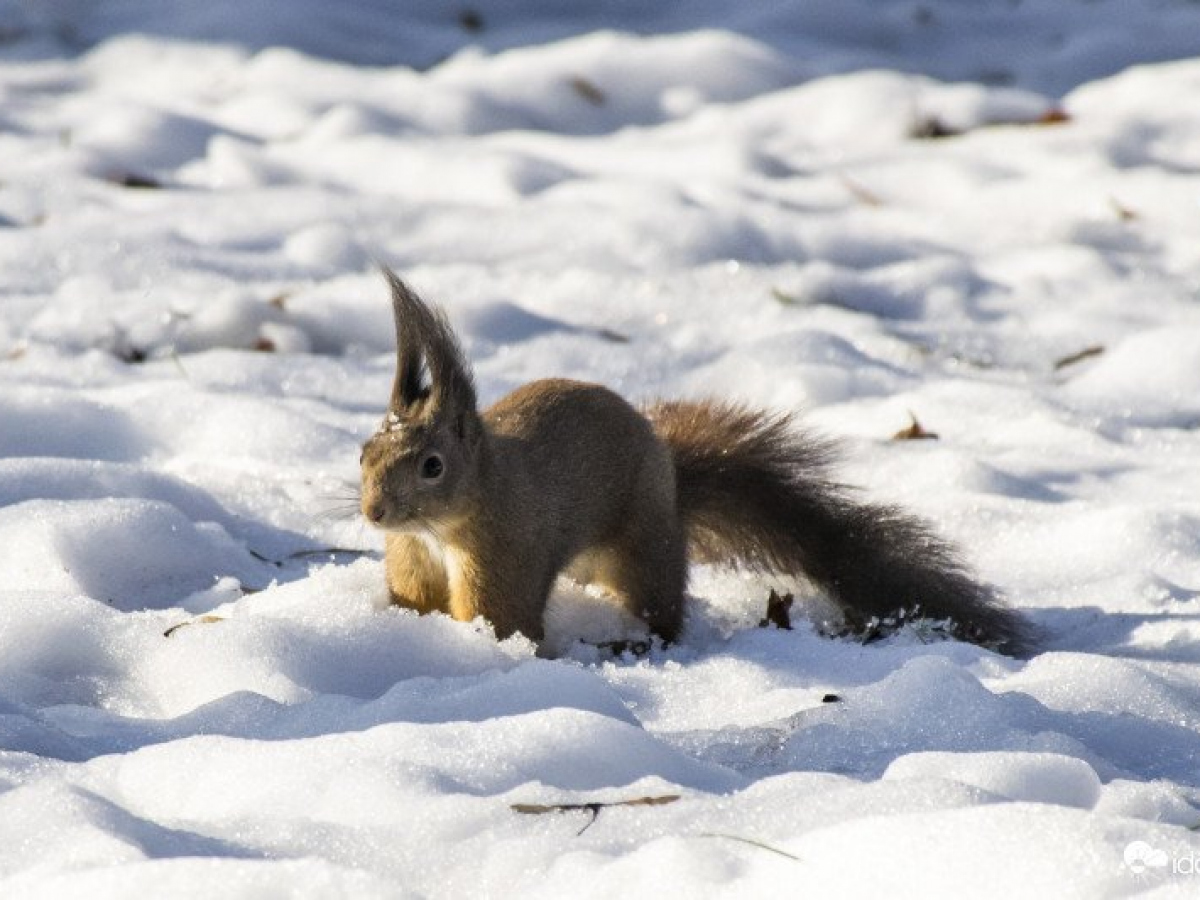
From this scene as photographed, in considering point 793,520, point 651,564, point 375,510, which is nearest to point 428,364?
point 375,510

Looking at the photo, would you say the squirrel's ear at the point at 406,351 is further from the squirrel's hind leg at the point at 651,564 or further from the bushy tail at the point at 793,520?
the bushy tail at the point at 793,520

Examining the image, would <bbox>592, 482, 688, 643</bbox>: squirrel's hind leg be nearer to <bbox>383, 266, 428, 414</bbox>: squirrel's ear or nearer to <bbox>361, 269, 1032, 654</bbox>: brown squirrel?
<bbox>361, 269, 1032, 654</bbox>: brown squirrel

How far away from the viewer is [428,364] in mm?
3072

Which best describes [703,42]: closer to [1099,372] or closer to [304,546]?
[1099,372]

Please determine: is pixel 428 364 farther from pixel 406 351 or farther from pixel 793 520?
pixel 793 520

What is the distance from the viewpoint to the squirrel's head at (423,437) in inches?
118

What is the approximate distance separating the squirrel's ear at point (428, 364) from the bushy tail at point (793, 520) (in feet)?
2.06

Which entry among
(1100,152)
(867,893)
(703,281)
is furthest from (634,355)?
(867,893)

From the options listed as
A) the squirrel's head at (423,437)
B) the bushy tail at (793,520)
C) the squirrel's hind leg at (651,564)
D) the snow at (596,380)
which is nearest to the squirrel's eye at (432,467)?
the squirrel's head at (423,437)

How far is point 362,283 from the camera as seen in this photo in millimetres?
5109

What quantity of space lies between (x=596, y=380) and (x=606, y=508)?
1.28 m

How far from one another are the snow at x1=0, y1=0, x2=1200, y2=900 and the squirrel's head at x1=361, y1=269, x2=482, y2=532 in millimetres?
187

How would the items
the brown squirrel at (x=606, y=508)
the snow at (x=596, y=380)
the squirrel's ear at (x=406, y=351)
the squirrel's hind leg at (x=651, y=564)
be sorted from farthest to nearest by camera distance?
the squirrel's hind leg at (x=651, y=564)
the brown squirrel at (x=606, y=508)
the squirrel's ear at (x=406, y=351)
the snow at (x=596, y=380)

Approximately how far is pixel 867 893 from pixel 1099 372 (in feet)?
10.3
